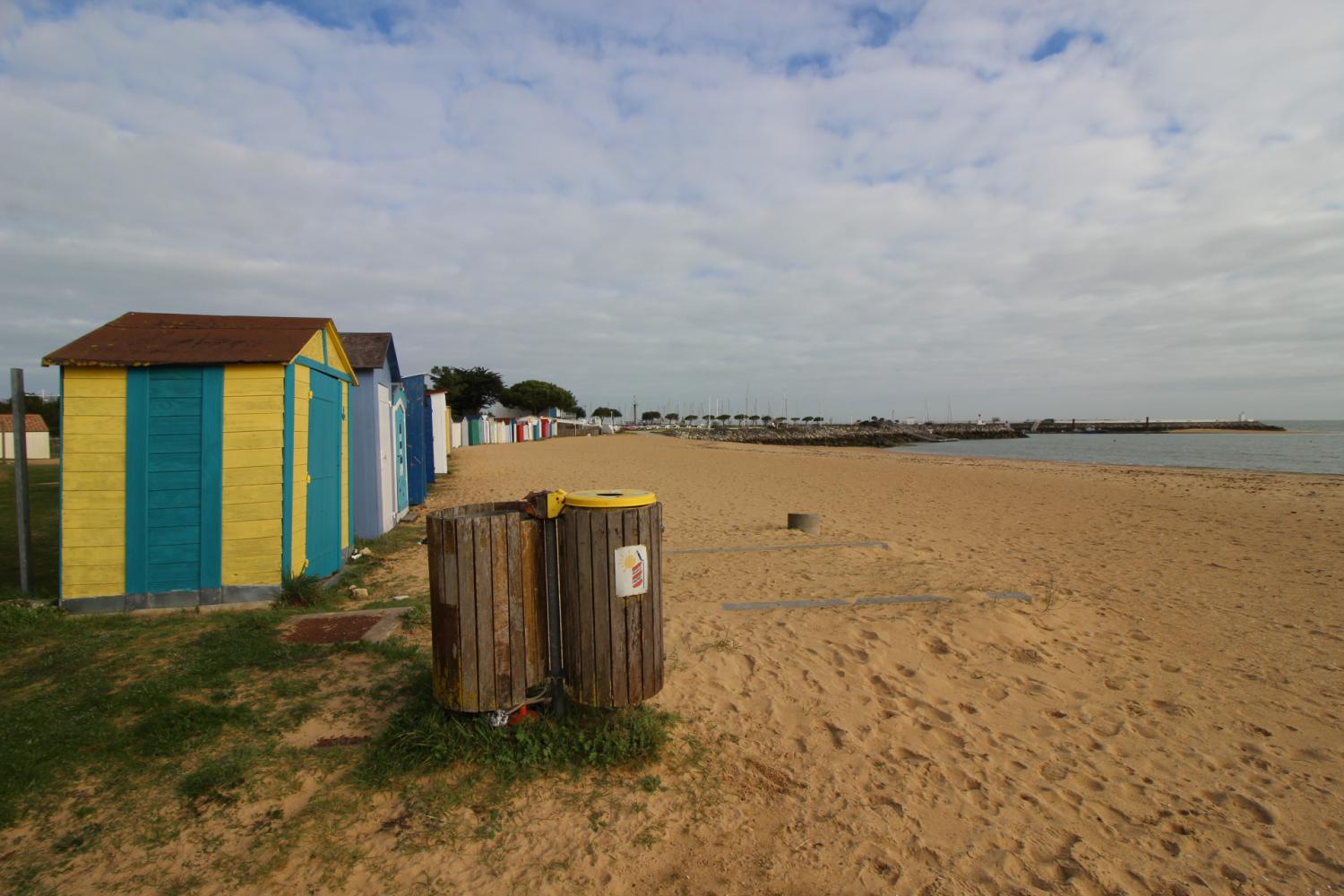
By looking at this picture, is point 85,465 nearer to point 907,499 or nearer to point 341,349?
point 341,349

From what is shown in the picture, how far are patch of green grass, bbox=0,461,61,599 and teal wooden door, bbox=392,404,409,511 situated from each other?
4299 millimetres

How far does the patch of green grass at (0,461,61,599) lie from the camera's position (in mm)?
6348

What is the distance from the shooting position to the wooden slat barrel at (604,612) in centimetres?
333

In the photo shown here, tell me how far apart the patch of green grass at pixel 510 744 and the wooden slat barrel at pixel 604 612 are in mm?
231

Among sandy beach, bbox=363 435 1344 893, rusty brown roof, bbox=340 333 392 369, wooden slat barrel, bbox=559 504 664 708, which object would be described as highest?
rusty brown roof, bbox=340 333 392 369

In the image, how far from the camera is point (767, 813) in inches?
122

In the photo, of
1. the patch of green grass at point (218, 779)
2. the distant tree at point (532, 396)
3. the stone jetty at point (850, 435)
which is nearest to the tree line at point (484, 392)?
the distant tree at point (532, 396)

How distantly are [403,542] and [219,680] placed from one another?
18.2 feet

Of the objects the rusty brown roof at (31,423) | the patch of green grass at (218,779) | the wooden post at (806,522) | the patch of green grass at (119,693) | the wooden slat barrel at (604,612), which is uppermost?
the rusty brown roof at (31,423)

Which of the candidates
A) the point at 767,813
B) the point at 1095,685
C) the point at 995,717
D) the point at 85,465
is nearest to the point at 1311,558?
the point at 1095,685

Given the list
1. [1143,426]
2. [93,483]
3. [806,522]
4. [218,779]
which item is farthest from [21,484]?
[1143,426]

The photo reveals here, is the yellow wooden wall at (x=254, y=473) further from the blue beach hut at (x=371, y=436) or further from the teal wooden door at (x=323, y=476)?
the blue beach hut at (x=371, y=436)

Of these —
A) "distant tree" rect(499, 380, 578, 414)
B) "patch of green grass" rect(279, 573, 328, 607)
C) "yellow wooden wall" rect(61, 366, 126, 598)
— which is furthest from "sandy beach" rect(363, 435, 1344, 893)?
"distant tree" rect(499, 380, 578, 414)

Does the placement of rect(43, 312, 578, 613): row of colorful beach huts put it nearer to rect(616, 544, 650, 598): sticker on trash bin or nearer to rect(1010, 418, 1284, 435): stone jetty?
rect(616, 544, 650, 598): sticker on trash bin
